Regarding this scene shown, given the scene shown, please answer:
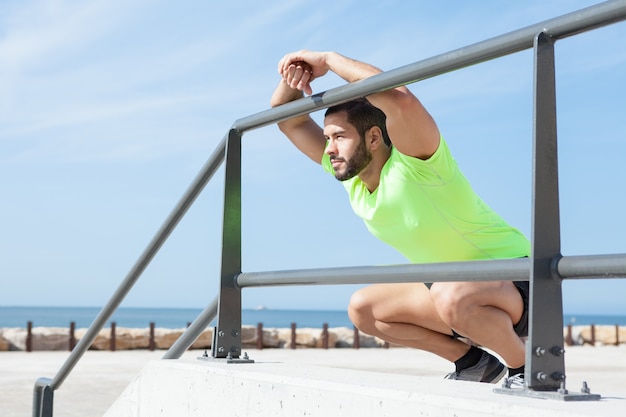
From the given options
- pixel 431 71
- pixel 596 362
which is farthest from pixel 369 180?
pixel 596 362

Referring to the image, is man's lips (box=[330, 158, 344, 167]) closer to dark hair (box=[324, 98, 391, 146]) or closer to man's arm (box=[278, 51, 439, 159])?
dark hair (box=[324, 98, 391, 146])

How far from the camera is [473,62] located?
2.17 m

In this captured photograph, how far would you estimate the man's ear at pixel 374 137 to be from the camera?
3240mm

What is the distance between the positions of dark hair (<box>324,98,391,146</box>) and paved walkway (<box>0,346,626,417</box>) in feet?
6.20

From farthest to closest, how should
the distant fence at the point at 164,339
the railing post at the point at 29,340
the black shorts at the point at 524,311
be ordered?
the distant fence at the point at 164,339, the railing post at the point at 29,340, the black shorts at the point at 524,311

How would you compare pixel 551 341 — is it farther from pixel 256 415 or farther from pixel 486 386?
pixel 256 415

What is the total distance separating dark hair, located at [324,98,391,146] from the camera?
127 inches

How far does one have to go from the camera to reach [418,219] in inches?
120

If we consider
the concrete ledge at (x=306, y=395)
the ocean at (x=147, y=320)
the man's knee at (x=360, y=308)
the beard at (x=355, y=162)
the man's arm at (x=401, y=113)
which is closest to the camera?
the concrete ledge at (x=306, y=395)

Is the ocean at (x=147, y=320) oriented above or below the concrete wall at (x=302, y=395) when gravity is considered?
below

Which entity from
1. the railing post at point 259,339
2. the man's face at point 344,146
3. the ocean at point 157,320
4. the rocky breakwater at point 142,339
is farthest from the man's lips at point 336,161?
the ocean at point 157,320

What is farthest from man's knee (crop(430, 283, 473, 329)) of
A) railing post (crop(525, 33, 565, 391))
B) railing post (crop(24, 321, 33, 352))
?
railing post (crop(24, 321, 33, 352))

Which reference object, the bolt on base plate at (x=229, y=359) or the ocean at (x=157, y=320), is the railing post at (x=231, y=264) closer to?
the bolt on base plate at (x=229, y=359)

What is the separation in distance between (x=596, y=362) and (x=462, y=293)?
13.6 meters
